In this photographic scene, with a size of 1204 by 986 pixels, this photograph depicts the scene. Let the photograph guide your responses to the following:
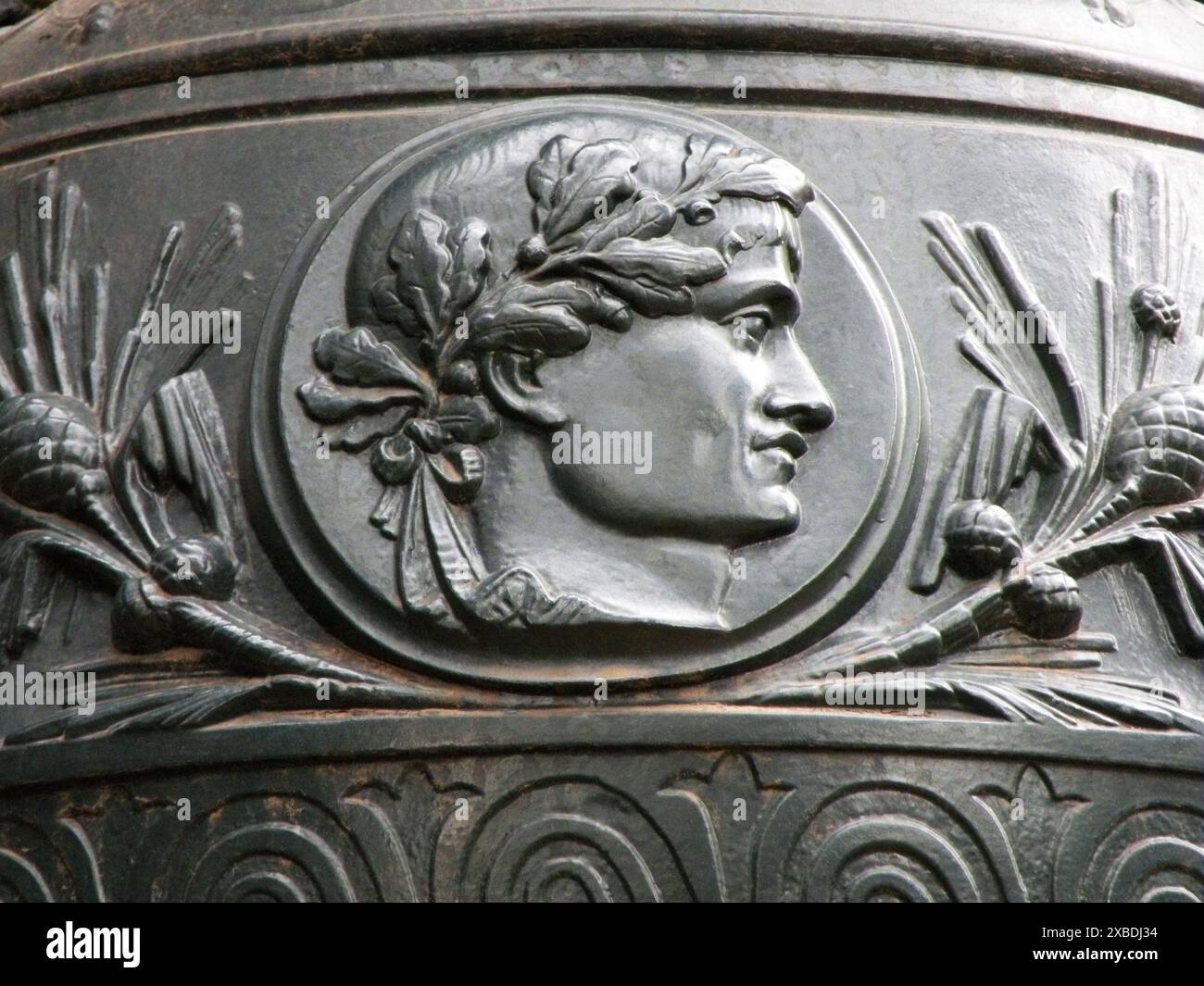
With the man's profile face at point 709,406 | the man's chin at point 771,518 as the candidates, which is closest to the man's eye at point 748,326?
the man's profile face at point 709,406

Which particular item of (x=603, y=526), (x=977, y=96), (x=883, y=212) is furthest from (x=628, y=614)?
(x=977, y=96)

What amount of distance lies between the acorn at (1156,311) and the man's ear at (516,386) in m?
1.28

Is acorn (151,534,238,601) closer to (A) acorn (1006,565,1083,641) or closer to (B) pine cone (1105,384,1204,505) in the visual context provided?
(A) acorn (1006,565,1083,641)

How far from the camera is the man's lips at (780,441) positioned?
3680 millimetres

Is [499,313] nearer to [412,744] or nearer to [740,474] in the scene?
[740,474]

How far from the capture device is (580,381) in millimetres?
3717

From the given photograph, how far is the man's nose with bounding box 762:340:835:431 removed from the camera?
3.70 m

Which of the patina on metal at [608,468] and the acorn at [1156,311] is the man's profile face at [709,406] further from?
the acorn at [1156,311]

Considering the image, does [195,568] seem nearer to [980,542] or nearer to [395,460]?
[395,460]

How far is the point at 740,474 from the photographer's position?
3.66m

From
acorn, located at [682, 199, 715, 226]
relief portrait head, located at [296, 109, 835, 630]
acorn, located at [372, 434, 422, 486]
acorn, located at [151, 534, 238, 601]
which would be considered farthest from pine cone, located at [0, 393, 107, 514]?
acorn, located at [682, 199, 715, 226]

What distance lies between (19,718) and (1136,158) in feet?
8.85

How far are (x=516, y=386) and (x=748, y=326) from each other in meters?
0.49

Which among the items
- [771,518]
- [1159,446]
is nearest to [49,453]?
[771,518]
